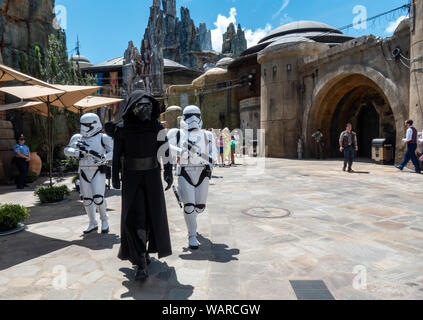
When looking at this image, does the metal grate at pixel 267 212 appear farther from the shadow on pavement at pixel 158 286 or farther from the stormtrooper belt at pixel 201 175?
the shadow on pavement at pixel 158 286

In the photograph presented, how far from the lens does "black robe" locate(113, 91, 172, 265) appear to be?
3092 mm

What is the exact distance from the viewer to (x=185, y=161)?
3963 millimetres

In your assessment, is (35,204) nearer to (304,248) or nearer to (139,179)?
(139,179)

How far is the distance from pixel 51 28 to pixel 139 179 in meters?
19.5

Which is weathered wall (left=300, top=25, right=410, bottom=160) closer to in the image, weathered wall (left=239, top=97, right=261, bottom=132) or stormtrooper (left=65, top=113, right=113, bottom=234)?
weathered wall (left=239, top=97, right=261, bottom=132)

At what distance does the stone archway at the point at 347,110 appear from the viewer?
1515cm

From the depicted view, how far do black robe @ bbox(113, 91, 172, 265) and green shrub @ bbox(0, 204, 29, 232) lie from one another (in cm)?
262

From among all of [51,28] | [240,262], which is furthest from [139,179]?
[51,28]

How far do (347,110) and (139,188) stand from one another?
17.2 metres

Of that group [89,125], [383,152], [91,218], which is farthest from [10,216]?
[383,152]

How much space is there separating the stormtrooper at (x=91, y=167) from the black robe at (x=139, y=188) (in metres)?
1.52

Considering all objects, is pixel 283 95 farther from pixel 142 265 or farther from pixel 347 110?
pixel 142 265

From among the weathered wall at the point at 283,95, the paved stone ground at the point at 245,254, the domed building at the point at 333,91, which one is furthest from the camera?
the weathered wall at the point at 283,95

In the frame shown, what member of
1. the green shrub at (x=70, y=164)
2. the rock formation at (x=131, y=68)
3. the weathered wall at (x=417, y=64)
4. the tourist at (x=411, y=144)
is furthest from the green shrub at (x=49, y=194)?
the rock formation at (x=131, y=68)
